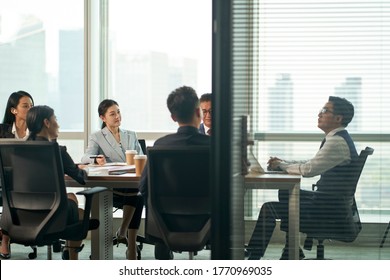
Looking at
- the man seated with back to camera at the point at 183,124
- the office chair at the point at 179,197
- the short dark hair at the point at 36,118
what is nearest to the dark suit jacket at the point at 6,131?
the short dark hair at the point at 36,118

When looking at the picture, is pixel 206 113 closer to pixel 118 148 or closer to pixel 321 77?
pixel 118 148

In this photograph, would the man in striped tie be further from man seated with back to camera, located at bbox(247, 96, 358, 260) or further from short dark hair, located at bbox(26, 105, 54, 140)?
man seated with back to camera, located at bbox(247, 96, 358, 260)

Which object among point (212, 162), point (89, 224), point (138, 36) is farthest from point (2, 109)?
point (212, 162)

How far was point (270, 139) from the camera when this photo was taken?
3.14 meters

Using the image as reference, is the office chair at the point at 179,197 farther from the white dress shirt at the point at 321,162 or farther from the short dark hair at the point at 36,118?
the short dark hair at the point at 36,118

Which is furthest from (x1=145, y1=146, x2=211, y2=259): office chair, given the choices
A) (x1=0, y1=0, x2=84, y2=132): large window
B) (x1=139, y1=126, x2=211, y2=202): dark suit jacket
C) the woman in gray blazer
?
(x1=0, y1=0, x2=84, y2=132): large window

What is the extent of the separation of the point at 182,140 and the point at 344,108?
110cm

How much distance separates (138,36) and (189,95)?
2.53 metres

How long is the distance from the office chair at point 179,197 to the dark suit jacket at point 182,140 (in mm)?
102

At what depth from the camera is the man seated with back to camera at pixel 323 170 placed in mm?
3086

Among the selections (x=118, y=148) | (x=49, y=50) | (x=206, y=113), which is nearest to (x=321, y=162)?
(x=206, y=113)

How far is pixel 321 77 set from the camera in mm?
3104

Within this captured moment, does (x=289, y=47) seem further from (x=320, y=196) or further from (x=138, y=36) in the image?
(x=138, y=36)

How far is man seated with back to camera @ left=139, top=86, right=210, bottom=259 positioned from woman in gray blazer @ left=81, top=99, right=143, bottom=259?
139 cm
